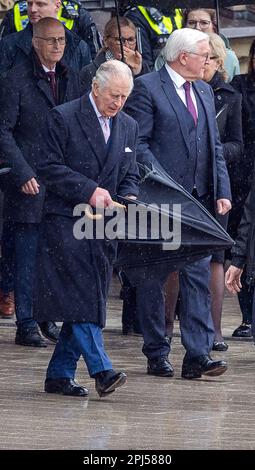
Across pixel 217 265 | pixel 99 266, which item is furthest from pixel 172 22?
pixel 99 266

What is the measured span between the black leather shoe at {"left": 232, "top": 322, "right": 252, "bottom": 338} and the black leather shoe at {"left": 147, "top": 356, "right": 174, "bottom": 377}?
2066 millimetres

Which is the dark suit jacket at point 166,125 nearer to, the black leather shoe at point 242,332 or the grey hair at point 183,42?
the grey hair at point 183,42

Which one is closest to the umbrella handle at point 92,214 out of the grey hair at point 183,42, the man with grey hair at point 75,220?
the man with grey hair at point 75,220

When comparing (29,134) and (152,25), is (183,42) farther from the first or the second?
(152,25)

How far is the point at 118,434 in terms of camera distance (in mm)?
9102

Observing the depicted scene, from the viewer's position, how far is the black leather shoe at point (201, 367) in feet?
36.7

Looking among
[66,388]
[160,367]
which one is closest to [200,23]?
[160,367]

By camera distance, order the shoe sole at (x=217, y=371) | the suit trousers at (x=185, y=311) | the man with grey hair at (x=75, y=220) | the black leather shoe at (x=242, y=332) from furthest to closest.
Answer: the black leather shoe at (x=242, y=332), the suit trousers at (x=185, y=311), the shoe sole at (x=217, y=371), the man with grey hair at (x=75, y=220)

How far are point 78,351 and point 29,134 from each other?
8.44ft

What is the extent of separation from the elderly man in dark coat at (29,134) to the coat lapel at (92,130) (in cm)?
208

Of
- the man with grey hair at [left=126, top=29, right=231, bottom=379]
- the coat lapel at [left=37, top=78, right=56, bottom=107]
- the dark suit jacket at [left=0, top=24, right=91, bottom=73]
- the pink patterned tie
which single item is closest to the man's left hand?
the man with grey hair at [left=126, top=29, right=231, bottom=379]

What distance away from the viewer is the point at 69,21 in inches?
564

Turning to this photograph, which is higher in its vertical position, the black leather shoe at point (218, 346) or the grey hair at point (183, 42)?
the grey hair at point (183, 42)
